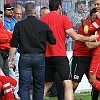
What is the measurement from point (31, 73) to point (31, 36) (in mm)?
689

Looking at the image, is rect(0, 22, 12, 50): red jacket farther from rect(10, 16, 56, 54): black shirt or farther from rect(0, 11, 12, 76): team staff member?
rect(10, 16, 56, 54): black shirt

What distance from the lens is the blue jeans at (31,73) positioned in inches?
343

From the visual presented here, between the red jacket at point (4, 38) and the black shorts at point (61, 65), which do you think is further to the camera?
the red jacket at point (4, 38)

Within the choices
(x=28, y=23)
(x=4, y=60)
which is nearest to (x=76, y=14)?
(x=4, y=60)

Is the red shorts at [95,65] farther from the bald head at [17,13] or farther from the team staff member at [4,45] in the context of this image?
the bald head at [17,13]

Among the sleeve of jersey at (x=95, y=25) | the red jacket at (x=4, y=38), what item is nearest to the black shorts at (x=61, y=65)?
the sleeve of jersey at (x=95, y=25)

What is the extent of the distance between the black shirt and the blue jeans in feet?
0.41

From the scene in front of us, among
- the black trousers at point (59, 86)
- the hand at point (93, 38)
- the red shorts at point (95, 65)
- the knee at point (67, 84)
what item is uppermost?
the hand at point (93, 38)

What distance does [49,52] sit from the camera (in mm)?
9219

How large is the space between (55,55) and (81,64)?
2.63 ft

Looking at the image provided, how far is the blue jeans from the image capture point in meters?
8.72

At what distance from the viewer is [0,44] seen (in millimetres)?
10141

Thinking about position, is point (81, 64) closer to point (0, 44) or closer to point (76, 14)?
point (0, 44)

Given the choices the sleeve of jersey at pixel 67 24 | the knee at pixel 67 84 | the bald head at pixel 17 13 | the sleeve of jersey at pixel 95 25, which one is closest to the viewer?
the sleeve of jersey at pixel 67 24
